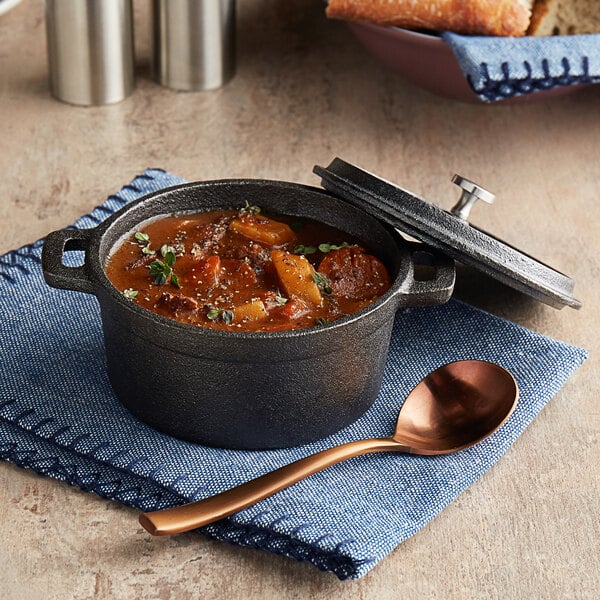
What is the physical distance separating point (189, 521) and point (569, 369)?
3.29 feet

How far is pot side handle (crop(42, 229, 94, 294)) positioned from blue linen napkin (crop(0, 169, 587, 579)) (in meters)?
0.26

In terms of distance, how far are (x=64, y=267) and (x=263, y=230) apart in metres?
0.46

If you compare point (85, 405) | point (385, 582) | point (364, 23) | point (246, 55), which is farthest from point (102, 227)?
point (246, 55)

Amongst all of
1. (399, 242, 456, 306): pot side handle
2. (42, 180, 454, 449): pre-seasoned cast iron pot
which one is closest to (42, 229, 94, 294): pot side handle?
(42, 180, 454, 449): pre-seasoned cast iron pot

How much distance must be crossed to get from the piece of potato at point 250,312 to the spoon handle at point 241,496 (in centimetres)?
29

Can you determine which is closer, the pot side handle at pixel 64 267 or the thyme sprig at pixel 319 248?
the pot side handle at pixel 64 267

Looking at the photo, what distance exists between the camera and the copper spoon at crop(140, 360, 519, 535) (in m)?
1.93

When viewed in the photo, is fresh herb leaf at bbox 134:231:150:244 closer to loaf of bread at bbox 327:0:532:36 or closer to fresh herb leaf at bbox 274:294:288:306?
fresh herb leaf at bbox 274:294:288:306

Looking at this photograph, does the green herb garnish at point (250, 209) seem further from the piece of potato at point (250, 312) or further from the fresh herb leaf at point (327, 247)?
the piece of potato at point (250, 312)

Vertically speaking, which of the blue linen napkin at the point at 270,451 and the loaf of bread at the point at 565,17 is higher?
the loaf of bread at the point at 565,17

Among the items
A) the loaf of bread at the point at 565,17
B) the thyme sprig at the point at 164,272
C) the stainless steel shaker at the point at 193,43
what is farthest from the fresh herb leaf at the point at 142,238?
the loaf of bread at the point at 565,17

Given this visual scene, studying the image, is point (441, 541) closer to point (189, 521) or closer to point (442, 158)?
point (189, 521)

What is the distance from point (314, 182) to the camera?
3.20 m

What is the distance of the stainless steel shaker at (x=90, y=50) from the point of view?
334 cm
